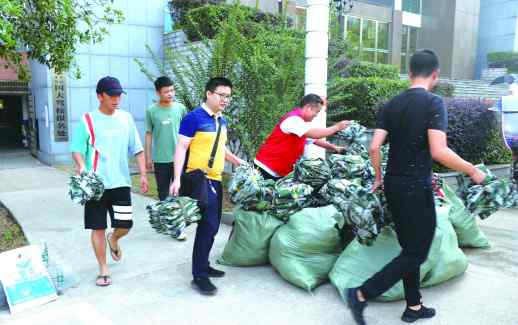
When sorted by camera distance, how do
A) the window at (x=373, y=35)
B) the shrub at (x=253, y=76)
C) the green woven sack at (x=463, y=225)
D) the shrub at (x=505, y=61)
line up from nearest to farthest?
the green woven sack at (x=463, y=225)
the shrub at (x=253, y=76)
the window at (x=373, y=35)
the shrub at (x=505, y=61)

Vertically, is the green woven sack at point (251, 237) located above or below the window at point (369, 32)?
below

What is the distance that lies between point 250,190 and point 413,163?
145cm

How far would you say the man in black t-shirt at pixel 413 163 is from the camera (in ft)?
8.45

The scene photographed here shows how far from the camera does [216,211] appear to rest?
11.4 ft

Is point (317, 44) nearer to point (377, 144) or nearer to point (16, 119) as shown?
point (377, 144)

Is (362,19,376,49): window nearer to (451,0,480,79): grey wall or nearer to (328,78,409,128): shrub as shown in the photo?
(451,0,480,79): grey wall

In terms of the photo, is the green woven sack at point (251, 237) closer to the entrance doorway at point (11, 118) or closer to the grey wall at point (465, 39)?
the entrance doorway at point (11, 118)

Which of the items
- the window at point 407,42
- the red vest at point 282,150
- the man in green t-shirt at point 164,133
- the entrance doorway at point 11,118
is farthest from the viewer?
the window at point 407,42

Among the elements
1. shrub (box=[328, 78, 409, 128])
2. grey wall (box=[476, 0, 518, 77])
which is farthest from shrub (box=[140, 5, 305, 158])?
grey wall (box=[476, 0, 518, 77])

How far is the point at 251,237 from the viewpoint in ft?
12.5

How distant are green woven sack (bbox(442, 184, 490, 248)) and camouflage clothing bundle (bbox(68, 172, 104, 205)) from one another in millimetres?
2900

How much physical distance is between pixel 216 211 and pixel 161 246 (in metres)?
1.37

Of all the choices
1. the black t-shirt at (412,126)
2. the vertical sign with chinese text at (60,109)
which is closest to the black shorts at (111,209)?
the black t-shirt at (412,126)

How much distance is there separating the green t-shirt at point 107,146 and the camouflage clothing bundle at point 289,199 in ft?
3.95
